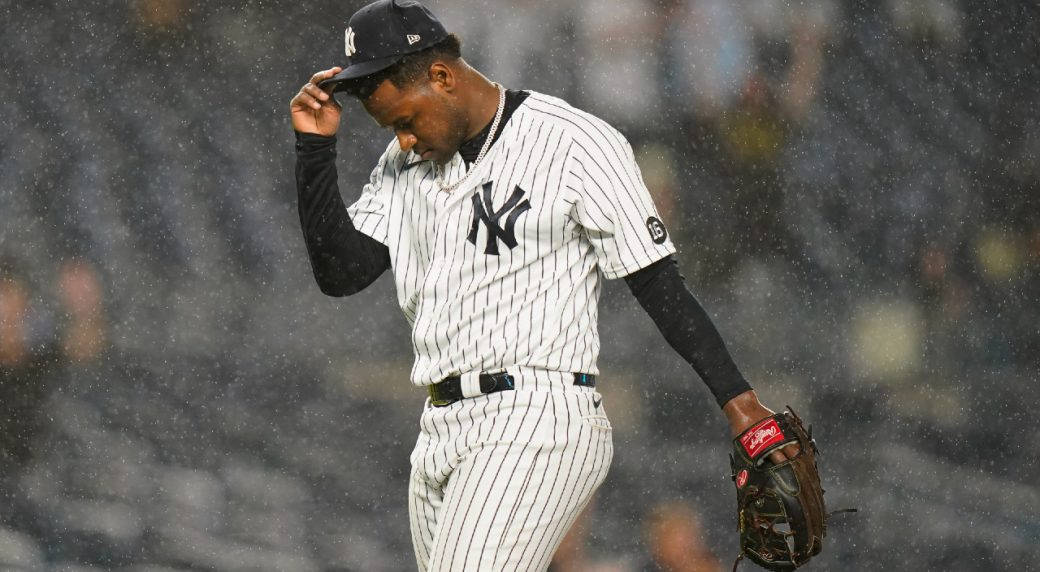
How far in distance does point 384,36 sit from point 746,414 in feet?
3.36

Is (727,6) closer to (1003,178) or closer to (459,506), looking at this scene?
(1003,178)

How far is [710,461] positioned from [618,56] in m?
2.01

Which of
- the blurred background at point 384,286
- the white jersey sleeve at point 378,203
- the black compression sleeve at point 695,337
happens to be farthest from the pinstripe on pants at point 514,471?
the blurred background at point 384,286

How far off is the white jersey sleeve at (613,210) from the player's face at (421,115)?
252 mm

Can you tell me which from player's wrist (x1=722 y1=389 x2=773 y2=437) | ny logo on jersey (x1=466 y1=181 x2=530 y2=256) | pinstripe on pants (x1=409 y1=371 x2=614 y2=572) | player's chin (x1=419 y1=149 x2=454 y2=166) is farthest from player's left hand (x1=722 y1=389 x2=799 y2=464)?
player's chin (x1=419 y1=149 x2=454 y2=166)

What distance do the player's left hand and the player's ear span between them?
0.84 metres

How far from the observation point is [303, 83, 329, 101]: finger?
2.98 metres

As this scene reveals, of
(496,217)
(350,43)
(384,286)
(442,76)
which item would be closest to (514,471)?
(496,217)

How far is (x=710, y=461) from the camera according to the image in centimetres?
698

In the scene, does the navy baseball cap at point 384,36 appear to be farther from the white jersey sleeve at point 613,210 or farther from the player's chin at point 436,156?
the white jersey sleeve at point 613,210

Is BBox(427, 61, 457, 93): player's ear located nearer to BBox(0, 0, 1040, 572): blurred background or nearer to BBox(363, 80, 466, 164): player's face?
BBox(363, 80, 466, 164): player's face

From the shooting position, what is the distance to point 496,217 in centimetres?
285

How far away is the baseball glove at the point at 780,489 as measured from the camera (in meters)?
2.81

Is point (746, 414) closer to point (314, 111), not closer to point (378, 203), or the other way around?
point (378, 203)
